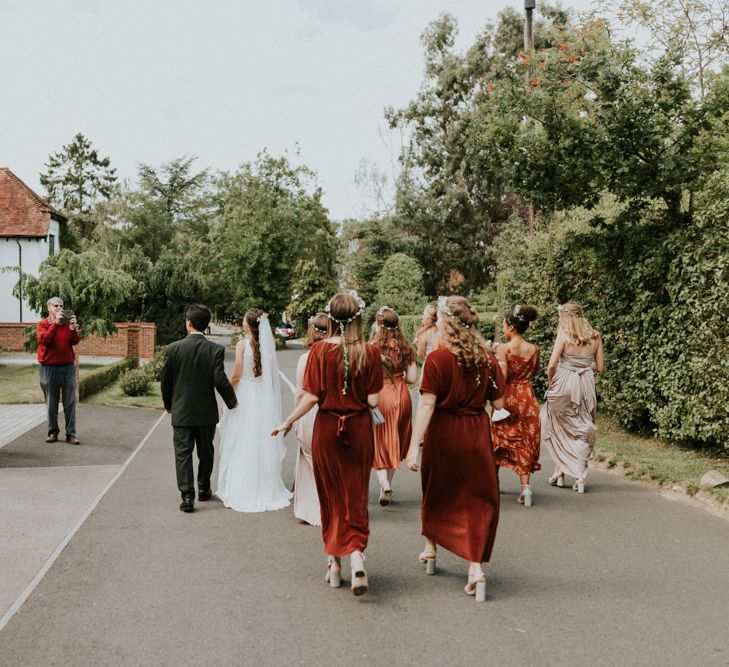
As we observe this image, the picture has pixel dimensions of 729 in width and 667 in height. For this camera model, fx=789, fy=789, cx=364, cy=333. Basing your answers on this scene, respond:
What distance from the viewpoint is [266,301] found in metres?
53.6

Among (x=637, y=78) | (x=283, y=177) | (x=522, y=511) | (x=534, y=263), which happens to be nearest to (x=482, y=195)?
(x=283, y=177)

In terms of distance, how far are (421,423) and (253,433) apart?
A: 3574 mm

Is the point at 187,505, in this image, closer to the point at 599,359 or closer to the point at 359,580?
the point at 359,580

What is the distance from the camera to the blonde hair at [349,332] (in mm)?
5508

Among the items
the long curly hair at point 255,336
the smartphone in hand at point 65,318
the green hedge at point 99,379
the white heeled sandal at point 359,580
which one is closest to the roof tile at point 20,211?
the green hedge at point 99,379

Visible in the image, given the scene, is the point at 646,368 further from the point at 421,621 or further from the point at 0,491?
the point at 0,491

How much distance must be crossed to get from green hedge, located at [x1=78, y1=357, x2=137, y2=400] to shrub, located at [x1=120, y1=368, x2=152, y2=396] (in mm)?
805

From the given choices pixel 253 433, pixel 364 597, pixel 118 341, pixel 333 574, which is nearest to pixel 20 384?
pixel 118 341

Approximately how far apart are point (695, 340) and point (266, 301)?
45.2 metres

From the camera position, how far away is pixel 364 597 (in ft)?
17.5

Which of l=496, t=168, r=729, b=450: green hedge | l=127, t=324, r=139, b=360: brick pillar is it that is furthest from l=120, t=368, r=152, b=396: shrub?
l=127, t=324, r=139, b=360: brick pillar

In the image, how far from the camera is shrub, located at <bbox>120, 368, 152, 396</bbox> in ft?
64.3

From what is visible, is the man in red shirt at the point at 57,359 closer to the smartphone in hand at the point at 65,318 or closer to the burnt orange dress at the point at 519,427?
the smartphone in hand at the point at 65,318

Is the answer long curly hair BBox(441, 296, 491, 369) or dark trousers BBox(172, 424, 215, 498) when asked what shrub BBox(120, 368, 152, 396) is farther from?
long curly hair BBox(441, 296, 491, 369)
